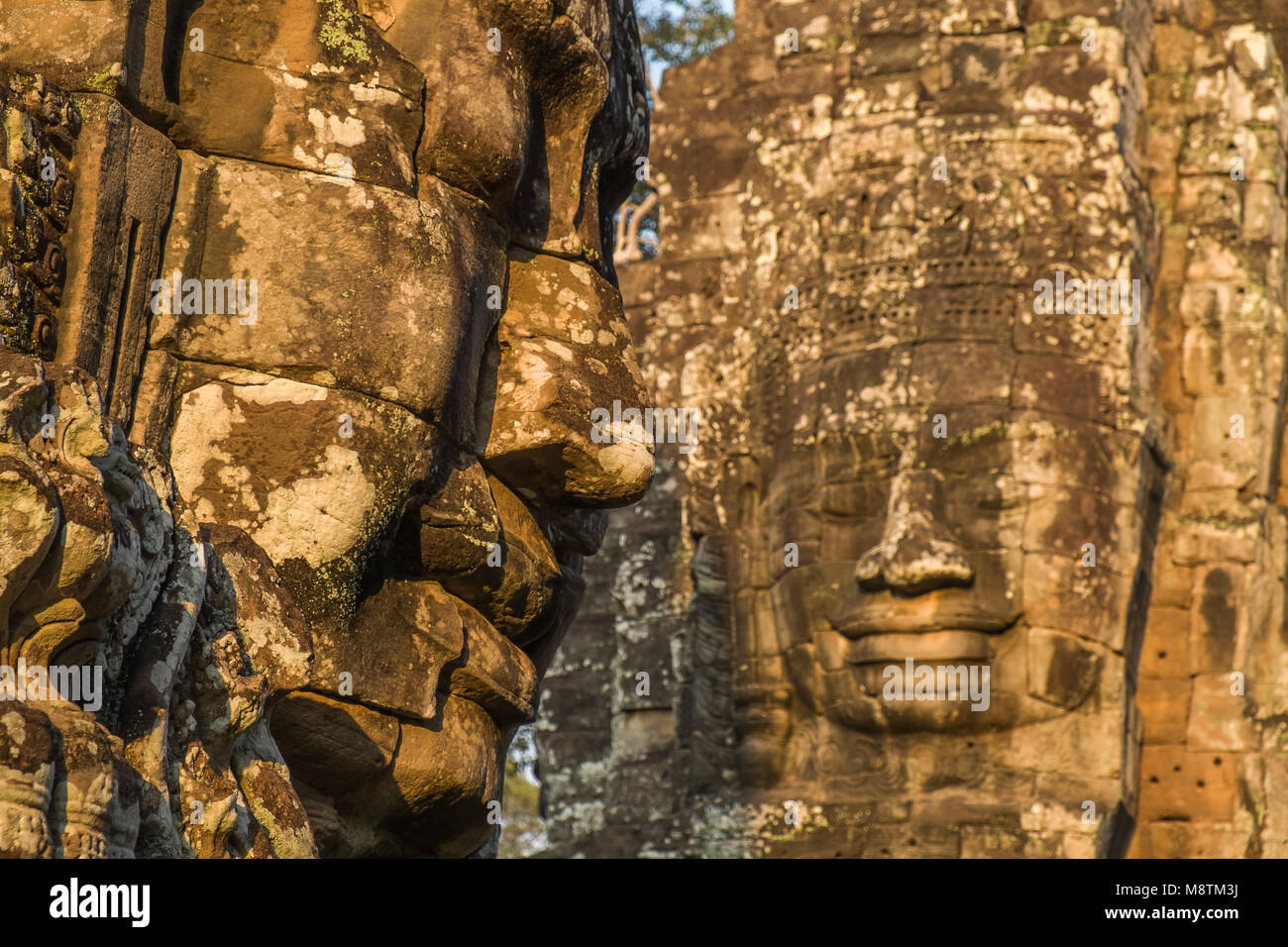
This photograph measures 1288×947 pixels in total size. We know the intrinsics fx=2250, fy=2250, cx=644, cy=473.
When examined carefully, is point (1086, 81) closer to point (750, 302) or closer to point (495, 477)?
point (750, 302)

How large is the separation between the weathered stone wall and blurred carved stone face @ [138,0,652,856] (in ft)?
18.6

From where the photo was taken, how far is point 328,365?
4.62m

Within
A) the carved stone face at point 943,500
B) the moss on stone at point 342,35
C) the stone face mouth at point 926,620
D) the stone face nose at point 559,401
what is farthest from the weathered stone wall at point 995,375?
the moss on stone at point 342,35

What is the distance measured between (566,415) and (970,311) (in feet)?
20.4

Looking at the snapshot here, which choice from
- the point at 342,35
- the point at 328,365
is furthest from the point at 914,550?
the point at 328,365

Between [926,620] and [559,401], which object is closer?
[559,401]

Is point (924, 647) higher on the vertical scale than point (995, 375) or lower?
lower

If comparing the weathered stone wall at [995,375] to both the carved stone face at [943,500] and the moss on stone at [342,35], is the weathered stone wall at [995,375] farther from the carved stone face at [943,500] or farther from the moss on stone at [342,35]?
the moss on stone at [342,35]

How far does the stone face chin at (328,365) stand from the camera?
3.71 metres

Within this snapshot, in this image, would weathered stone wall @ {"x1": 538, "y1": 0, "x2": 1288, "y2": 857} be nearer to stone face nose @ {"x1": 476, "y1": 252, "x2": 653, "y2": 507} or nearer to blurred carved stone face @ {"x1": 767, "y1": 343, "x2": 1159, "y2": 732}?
blurred carved stone face @ {"x1": 767, "y1": 343, "x2": 1159, "y2": 732}

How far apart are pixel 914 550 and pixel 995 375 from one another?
97cm

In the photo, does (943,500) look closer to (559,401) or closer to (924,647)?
(924,647)
